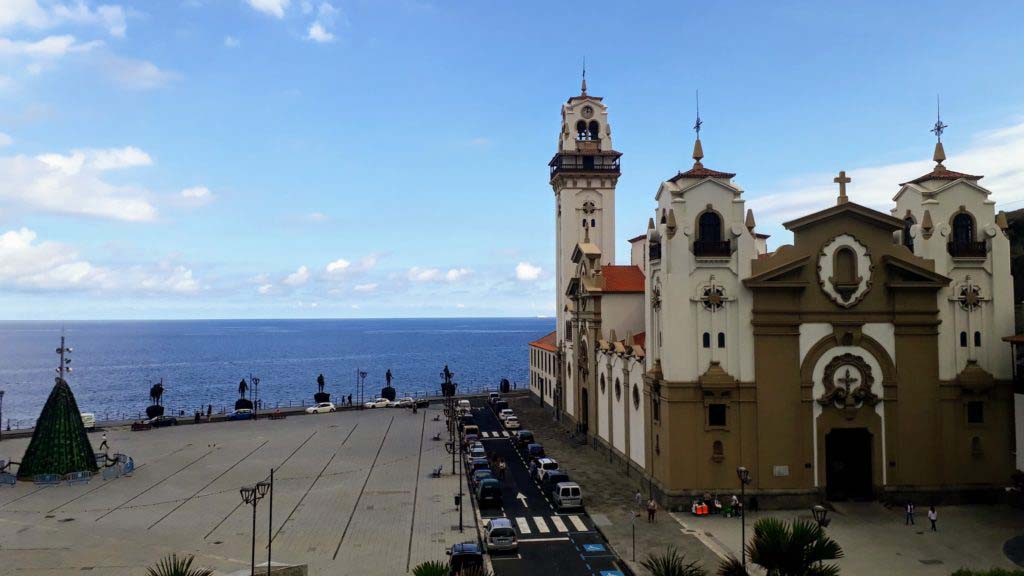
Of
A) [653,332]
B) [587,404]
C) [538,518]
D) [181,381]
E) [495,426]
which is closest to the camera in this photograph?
[538,518]

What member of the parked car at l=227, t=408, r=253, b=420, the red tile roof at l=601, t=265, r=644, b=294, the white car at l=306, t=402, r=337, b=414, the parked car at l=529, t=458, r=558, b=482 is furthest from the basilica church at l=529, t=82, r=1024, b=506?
the parked car at l=227, t=408, r=253, b=420

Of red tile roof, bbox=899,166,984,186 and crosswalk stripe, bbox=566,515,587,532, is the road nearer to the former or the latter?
crosswalk stripe, bbox=566,515,587,532

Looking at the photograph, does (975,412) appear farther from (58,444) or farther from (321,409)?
(321,409)

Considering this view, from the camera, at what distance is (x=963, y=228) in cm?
4044

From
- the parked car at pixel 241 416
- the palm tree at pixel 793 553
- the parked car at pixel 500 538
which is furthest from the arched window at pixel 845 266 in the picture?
the parked car at pixel 241 416

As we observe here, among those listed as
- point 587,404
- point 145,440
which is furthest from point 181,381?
point 587,404

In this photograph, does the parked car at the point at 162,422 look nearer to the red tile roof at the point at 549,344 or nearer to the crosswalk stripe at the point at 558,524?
the red tile roof at the point at 549,344

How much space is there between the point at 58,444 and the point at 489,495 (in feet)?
95.5

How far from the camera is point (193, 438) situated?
207ft

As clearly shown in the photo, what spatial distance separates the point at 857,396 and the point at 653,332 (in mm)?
11384

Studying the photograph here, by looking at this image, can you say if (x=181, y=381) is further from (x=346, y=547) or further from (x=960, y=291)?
(x=960, y=291)

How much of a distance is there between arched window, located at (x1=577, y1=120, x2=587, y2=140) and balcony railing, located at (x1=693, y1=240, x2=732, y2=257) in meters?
34.0

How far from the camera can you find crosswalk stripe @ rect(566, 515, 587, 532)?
116ft

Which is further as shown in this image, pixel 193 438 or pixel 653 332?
pixel 193 438
